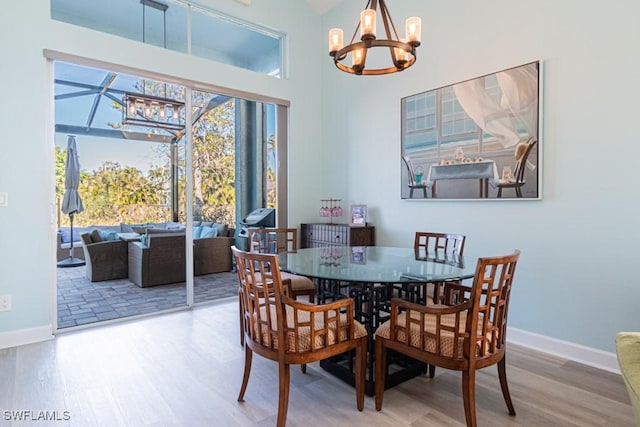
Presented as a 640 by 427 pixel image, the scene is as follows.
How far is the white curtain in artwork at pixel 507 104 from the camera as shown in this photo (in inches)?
111

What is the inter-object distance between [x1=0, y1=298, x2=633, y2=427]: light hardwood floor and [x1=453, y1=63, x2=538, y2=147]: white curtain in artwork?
70.0 inches

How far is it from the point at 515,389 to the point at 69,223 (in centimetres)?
443

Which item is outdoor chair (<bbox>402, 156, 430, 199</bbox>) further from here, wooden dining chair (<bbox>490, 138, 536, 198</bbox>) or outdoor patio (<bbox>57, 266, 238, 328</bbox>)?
outdoor patio (<bbox>57, 266, 238, 328</bbox>)

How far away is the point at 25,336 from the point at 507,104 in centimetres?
438

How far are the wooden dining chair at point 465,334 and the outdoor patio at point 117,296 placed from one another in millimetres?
2852

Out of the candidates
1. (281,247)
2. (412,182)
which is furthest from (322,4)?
(281,247)

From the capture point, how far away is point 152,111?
423cm

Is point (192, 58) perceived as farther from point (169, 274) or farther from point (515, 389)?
point (515, 389)

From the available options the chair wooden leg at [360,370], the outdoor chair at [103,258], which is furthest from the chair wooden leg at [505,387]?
the outdoor chair at [103,258]

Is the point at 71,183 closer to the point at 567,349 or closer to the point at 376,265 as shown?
the point at 376,265

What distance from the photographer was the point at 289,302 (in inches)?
68.9

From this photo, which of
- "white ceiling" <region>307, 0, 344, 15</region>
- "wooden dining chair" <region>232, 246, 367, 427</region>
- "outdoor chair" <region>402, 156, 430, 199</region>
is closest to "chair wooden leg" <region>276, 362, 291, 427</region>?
"wooden dining chair" <region>232, 246, 367, 427</region>

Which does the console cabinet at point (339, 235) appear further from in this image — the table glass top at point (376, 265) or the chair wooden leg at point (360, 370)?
the chair wooden leg at point (360, 370)

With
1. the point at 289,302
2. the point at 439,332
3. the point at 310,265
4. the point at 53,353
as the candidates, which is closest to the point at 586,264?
the point at 439,332
